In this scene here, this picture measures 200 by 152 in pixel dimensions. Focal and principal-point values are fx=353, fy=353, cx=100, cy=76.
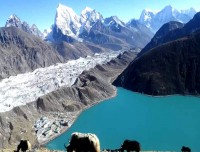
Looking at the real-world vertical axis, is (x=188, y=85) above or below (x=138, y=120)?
above

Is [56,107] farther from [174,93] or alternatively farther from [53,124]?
[174,93]

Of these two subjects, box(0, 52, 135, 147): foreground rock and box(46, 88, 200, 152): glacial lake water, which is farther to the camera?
box(0, 52, 135, 147): foreground rock

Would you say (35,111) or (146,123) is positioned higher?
(35,111)

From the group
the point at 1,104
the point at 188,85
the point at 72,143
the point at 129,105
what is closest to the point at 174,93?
the point at 188,85

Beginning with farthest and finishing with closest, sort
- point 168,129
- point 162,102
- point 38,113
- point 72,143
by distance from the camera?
point 162,102, point 38,113, point 168,129, point 72,143

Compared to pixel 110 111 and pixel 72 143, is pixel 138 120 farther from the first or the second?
pixel 72 143

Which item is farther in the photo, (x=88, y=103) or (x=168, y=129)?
(x=88, y=103)

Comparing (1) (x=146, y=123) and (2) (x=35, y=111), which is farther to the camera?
(2) (x=35, y=111)

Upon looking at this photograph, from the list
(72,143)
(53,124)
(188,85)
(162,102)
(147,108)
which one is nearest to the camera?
(72,143)
